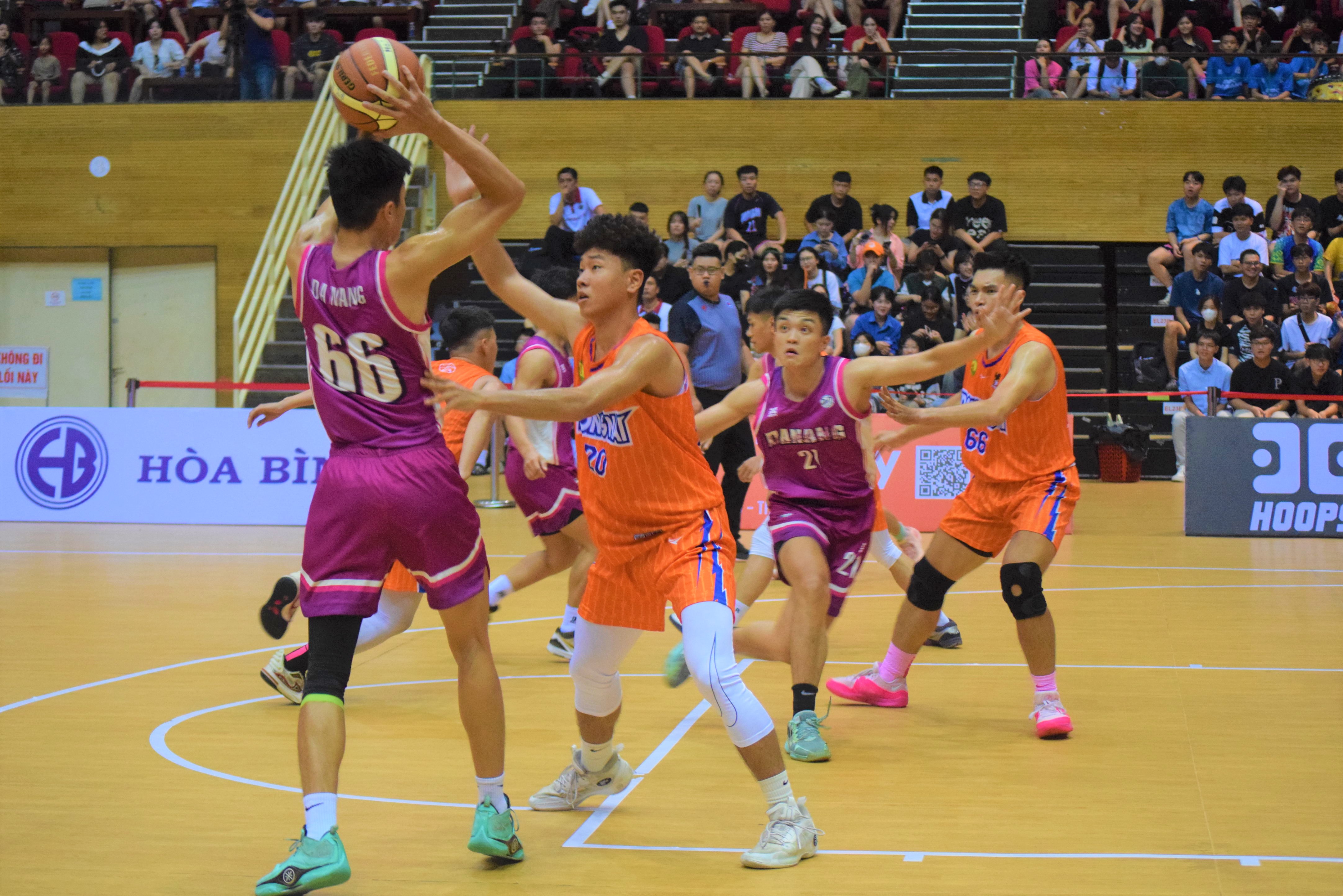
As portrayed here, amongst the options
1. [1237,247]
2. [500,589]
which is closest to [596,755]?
[500,589]

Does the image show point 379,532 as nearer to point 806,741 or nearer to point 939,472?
point 806,741

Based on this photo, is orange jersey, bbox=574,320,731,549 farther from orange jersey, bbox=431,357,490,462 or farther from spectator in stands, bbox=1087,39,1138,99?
spectator in stands, bbox=1087,39,1138,99

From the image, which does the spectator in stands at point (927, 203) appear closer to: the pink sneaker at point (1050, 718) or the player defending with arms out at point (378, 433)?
the pink sneaker at point (1050, 718)

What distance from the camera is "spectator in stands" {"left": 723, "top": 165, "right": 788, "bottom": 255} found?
15.6m

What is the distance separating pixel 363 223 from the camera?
12.7 ft

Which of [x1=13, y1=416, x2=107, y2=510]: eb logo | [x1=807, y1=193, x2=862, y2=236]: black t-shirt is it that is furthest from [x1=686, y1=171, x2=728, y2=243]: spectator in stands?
[x1=13, y1=416, x2=107, y2=510]: eb logo

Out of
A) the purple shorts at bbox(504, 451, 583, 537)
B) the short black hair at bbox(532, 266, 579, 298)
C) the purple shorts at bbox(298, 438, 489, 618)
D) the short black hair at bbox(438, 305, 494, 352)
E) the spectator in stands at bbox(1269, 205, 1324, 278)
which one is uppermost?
the spectator in stands at bbox(1269, 205, 1324, 278)

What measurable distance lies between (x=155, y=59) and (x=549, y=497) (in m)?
14.5

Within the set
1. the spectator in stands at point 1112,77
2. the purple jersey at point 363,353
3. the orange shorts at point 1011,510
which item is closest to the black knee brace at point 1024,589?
the orange shorts at point 1011,510

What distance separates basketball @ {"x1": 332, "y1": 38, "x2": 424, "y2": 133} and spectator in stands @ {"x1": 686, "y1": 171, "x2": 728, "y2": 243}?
1174 centimetres

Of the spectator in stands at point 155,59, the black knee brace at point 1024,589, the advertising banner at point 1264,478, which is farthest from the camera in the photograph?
the spectator in stands at point 155,59

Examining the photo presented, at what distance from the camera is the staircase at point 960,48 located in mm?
17172

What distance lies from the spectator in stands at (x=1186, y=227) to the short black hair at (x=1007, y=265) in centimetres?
1076

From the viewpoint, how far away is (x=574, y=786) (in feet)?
15.1
